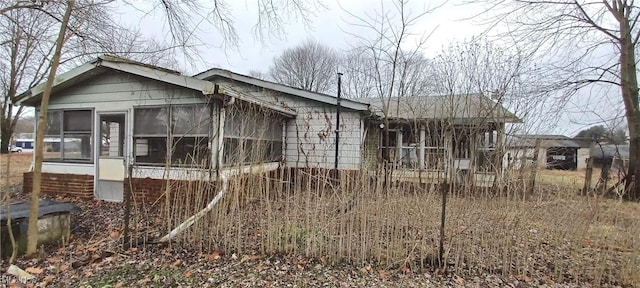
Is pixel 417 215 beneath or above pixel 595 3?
beneath

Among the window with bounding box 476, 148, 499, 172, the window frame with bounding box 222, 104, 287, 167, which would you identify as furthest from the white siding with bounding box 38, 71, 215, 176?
the window with bounding box 476, 148, 499, 172

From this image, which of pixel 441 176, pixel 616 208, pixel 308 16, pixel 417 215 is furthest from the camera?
pixel 308 16

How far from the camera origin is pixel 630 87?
992cm

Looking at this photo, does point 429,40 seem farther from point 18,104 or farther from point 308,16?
point 18,104

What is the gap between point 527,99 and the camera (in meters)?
9.23

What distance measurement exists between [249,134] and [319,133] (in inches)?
94.4

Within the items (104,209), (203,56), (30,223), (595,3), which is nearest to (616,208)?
(203,56)

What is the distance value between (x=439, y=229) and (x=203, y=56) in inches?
204

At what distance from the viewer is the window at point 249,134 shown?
6.38 meters

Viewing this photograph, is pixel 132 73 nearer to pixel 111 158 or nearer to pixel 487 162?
pixel 111 158

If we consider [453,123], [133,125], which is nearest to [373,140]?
[453,123]

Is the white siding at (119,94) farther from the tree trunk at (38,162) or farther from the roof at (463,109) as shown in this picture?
the roof at (463,109)

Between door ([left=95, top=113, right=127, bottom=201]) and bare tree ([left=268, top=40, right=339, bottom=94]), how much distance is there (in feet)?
66.1

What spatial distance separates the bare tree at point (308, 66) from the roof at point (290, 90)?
17153 millimetres
